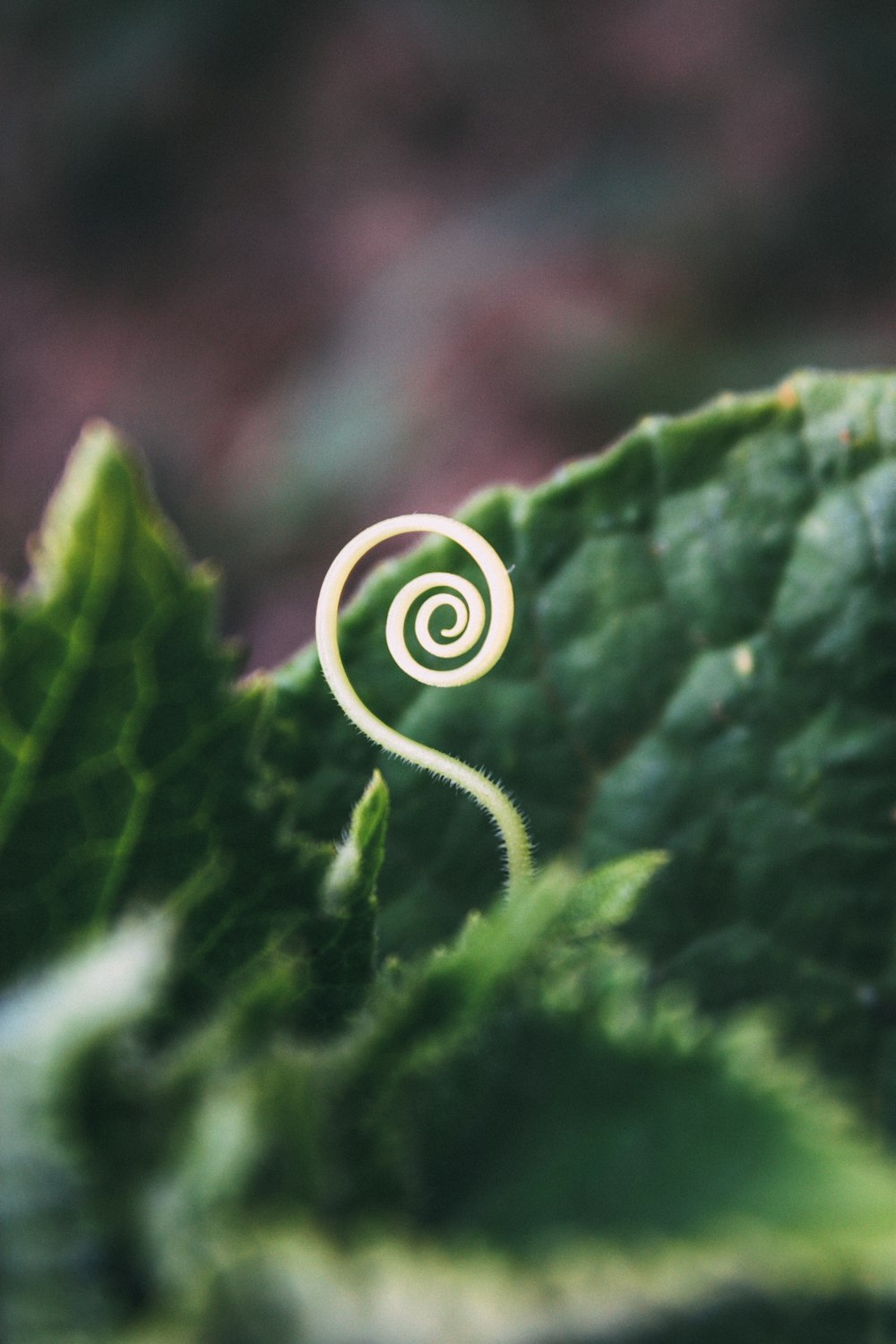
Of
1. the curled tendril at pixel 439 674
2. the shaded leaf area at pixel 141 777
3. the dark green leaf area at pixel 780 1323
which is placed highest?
the curled tendril at pixel 439 674

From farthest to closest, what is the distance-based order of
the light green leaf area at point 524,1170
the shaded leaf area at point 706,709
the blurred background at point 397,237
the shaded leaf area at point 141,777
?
1. the blurred background at point 397,237
2. the shaded leaf area at point 706,709
3. the shaded leaf area at point 141,777
4. the light green leaf area at point 524,1170

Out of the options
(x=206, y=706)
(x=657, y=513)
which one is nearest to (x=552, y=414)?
(x=657, y=513)

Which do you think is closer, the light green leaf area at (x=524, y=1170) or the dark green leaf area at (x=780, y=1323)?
the light green leaf area at (x=524, y=1170)

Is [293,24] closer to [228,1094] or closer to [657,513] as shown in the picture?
[657,513]

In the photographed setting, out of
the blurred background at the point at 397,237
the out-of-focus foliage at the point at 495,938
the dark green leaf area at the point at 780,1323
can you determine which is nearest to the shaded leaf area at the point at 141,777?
the out-of-focus foliage at the point at 495,938

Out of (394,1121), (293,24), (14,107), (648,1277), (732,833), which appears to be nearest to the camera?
(648,1277)

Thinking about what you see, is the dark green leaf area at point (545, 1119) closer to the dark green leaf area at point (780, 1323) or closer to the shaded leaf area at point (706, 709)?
the dark green leaf area at point (780, 1323)

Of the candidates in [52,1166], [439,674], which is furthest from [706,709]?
[52,1166]

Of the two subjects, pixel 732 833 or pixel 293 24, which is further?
pixel 293 24

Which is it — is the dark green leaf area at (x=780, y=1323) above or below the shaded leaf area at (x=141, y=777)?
below

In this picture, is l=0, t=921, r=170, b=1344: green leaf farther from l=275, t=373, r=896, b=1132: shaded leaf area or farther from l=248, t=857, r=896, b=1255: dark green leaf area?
l=275, t=373, r=896, b=1132: shaded leaf area
